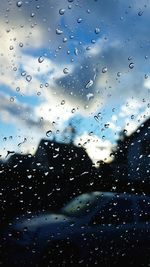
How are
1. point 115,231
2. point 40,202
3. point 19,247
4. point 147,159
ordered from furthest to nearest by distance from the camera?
point 147,159, point 115,231, point 40,202, point 19,247

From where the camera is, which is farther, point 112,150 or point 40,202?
point 112,150

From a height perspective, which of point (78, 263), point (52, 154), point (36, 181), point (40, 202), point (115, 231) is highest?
point (52, 154)

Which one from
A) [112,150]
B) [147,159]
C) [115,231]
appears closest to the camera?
[115,231]

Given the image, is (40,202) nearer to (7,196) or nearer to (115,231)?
(7,196)

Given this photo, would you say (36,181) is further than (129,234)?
No

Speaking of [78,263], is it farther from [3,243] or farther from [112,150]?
[112,150]

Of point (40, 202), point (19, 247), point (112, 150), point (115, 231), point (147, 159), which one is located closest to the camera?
point (19, 247)

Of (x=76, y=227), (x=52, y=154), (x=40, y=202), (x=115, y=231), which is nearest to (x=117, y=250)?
(x=115, y=231)

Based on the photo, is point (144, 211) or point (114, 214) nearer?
point (114, 214)

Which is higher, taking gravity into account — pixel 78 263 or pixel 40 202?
pixel 40 202

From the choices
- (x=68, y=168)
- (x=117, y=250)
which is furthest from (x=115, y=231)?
(x=68, y=168)
